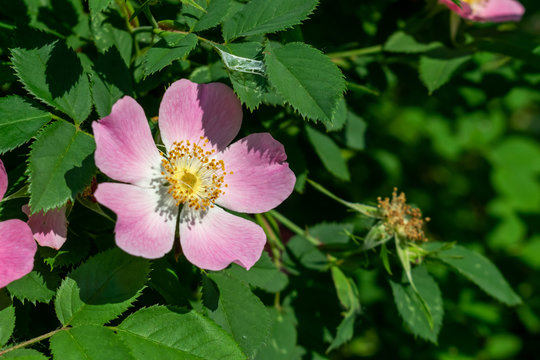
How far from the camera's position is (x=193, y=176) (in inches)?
53.9

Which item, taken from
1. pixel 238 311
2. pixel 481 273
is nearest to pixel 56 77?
pixel 238 311

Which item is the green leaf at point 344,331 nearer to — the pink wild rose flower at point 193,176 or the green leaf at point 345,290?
the green leaf at point 345,290

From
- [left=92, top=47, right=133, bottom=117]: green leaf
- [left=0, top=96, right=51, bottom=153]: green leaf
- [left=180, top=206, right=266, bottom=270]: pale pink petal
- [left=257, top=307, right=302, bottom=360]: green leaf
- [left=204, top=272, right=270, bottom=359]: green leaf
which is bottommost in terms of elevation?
[left=257, top=307, right=302, bottom=360]: green leaf

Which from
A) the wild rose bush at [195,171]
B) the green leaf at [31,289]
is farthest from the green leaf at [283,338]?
the green leaf at [31,289]

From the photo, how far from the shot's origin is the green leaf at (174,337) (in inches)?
44.6

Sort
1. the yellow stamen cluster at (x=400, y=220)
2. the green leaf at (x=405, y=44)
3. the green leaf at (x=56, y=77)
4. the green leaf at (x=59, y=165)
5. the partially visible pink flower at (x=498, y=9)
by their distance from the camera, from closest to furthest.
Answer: the green leaf at (x=59, y=165)
the green leaf at (x=56, y=77)
the yellow stamen cluster at (x=400, y=220)
the green leaf at (x=405, y=44)
the partially visible pink flower at (x=498, y=9)

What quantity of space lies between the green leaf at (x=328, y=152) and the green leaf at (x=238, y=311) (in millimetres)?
555

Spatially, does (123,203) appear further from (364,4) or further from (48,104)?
(364,4)

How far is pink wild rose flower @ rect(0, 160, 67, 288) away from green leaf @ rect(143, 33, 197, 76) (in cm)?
36

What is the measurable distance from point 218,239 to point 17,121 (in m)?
0.51

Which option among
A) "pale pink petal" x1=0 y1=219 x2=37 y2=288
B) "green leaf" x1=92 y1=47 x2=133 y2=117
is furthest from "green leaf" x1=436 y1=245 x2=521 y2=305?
"pale pink petal" x1=0 y1=219 x2=37 y2=288

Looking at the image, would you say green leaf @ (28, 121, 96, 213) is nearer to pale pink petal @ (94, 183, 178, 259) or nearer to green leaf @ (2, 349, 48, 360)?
pale pink petal @ (94, 183, 178, 259)

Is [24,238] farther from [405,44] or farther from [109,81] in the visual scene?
[405,44]

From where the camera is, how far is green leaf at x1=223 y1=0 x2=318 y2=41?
125 cm
